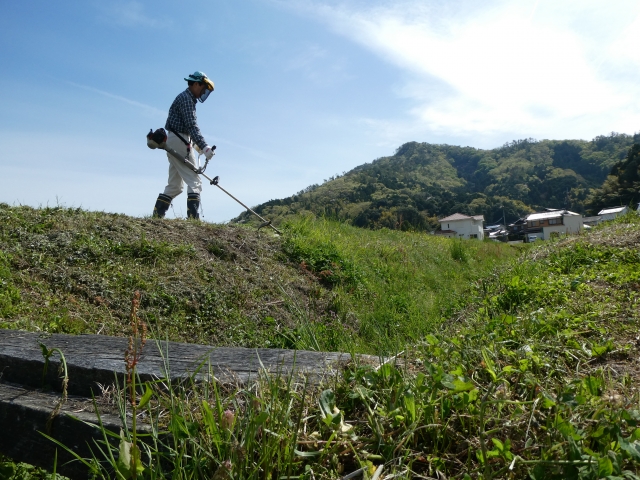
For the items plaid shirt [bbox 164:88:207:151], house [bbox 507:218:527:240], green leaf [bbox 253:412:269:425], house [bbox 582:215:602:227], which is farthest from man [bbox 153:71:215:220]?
house [bbox 507:218:527:240]

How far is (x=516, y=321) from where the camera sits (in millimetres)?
2682

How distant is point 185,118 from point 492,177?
130636mm

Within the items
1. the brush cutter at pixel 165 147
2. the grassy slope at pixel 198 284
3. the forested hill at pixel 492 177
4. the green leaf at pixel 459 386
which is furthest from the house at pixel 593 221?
the forested hill at pixel 492 177

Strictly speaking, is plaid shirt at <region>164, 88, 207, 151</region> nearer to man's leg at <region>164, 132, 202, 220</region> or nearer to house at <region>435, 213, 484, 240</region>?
man's leg at <region>164, 132, 202, 220</region>

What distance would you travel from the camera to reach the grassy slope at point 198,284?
4.51 metres

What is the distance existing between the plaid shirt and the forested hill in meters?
34.7

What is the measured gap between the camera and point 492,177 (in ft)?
418

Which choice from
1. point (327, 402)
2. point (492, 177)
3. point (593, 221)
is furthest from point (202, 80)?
point (492, 177)

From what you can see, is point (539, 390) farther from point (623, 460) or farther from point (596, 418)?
point (623, 460)

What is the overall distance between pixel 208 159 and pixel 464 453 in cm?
764

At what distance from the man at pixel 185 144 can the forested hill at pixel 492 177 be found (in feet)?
114

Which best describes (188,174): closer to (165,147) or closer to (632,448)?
(165,147)

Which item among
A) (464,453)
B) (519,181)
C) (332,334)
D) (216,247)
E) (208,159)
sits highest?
(519,181)

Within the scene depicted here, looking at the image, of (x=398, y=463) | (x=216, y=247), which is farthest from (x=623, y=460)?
(x=216, y=247)
